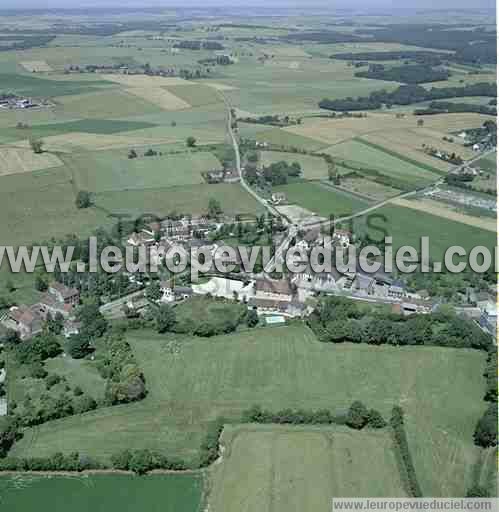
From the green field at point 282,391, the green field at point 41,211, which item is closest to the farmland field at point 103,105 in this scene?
the green field at point 41,211

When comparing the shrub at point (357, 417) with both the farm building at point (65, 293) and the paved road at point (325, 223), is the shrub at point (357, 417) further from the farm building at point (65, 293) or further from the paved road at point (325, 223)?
the farm building at point (65, 293)

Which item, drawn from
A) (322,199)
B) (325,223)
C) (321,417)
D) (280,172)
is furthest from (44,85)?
(321,417)

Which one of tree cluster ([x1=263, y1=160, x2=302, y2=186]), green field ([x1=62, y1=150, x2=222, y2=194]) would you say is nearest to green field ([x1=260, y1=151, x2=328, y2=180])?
tree cluster ([x1=263, y1=160, x2=302, y2=186])

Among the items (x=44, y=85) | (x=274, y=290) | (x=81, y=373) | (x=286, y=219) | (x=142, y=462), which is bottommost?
(x=142, y=462)

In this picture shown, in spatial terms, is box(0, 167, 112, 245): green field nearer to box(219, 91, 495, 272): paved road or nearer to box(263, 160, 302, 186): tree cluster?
box(219, 91, 495, 272): paved road

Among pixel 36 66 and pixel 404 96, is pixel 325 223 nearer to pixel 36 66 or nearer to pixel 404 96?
pixel 404 96

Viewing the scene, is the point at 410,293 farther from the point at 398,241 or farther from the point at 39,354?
the point at 39,354
